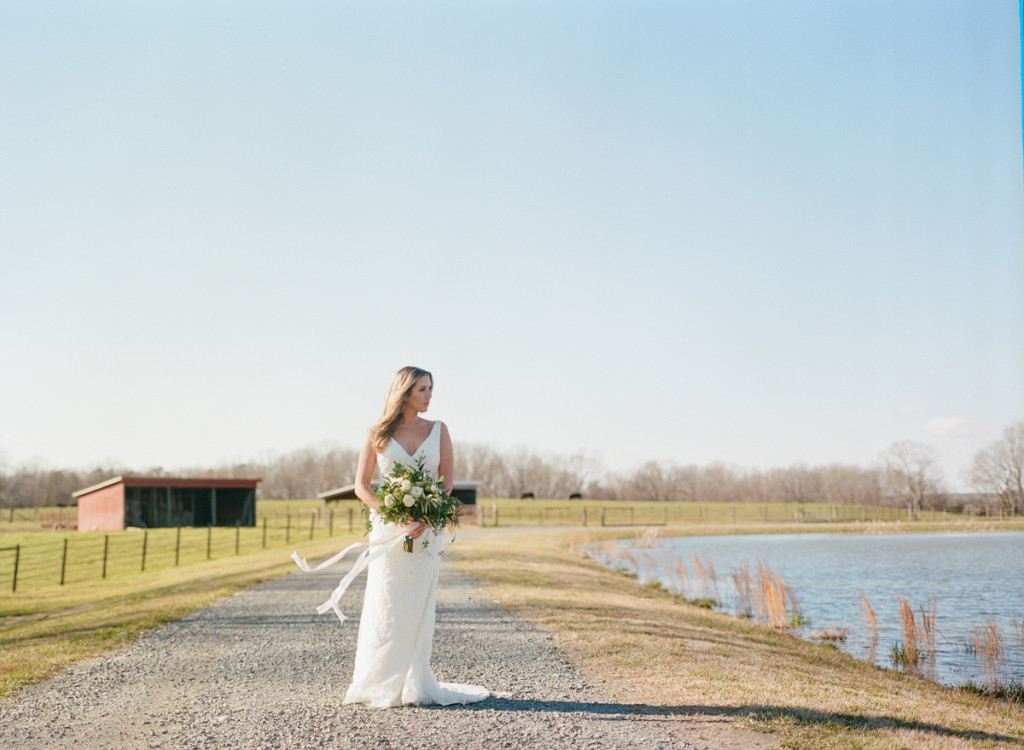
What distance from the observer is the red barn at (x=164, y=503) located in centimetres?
4447

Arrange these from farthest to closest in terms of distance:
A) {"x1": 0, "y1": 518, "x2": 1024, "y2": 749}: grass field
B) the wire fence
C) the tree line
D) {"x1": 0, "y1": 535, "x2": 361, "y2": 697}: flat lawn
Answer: the tree line → the wire fence → {"x1": 0, "y1": 535, "x2": 361, "y2": 697}: flat lawn → {"x1": 0, "y1": 518, "x2": 1024, "y2": 749}: grass field

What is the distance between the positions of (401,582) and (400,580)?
16 millimetres

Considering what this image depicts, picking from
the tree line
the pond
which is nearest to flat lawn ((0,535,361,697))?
the pond

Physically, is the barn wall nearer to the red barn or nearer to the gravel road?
the red barn

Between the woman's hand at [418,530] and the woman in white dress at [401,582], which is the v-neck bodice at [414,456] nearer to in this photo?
the woman in white dress at [401,582]

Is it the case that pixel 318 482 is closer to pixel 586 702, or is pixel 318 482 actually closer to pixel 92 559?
pixel 92 559

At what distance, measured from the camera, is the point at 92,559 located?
2917 centimetres

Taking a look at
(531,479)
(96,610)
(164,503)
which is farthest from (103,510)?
(531,479)

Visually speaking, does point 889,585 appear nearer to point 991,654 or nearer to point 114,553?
point 991,654

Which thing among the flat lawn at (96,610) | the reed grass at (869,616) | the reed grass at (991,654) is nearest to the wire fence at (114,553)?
the flat lawn at (96,610)

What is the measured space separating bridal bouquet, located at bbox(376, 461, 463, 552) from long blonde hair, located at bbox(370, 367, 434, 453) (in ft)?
0.69

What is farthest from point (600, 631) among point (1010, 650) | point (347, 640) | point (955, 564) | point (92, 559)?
point (92, 559)

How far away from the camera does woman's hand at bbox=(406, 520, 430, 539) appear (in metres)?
5.91

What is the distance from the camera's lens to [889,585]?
2016 centimetres
